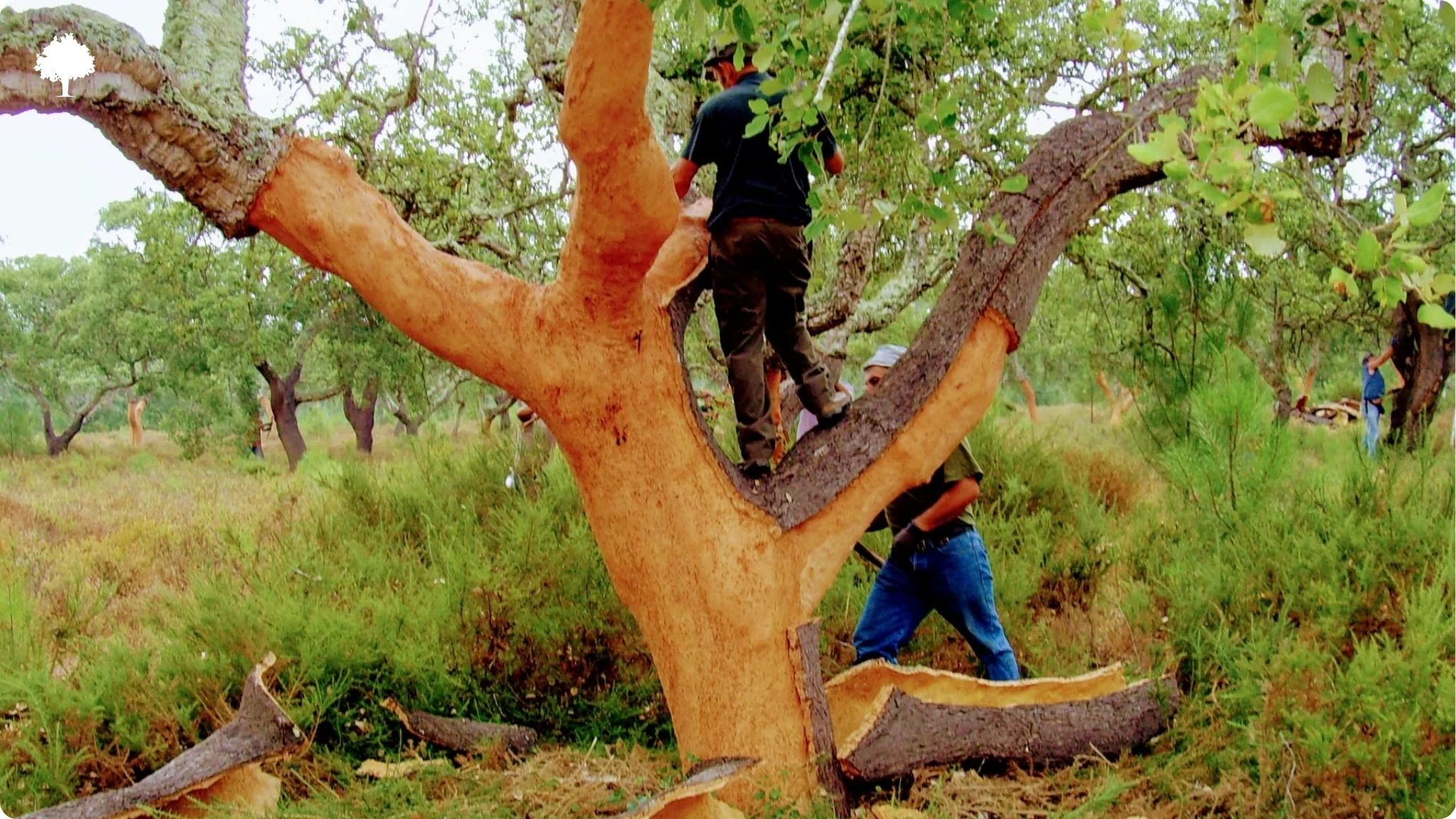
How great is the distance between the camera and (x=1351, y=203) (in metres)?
13.3

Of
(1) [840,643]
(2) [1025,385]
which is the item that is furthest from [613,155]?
(2) [1025,385]

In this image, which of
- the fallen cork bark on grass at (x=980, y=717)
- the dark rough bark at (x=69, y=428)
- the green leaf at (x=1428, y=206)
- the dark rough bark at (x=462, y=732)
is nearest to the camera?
the green leaf at (x=1428, y=206)

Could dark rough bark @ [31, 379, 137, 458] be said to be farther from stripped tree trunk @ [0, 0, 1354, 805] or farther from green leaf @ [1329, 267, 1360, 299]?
green leaf @ [1329, 267, 1360, 299]

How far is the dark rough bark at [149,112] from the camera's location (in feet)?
10.4

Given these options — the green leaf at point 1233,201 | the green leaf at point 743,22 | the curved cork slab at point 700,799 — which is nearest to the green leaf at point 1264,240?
the green leaf at point 1233,201

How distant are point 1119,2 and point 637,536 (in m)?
2.48

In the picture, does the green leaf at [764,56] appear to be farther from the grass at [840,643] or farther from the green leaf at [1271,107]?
the grass at [840,643]

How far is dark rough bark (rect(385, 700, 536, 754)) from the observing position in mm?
4828

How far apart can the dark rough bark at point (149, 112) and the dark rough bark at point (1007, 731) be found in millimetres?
3072

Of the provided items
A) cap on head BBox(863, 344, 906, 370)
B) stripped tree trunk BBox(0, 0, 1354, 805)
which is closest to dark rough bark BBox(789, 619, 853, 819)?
stripped tree trunk BBox(0, 0, 1354, 805)

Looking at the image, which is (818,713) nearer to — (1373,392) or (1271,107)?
(1271,107)

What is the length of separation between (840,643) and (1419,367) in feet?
36.9

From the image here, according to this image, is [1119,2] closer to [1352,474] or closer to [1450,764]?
[1450,764]

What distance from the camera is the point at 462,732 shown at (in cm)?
489
